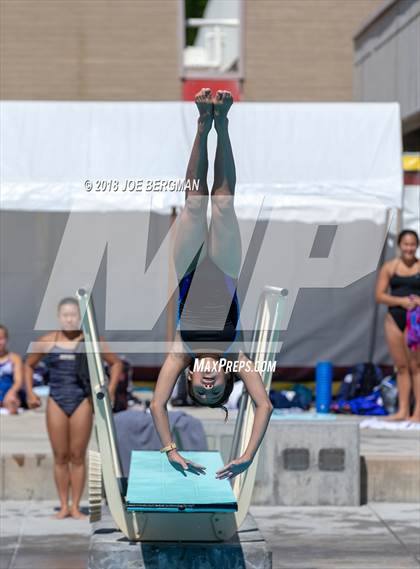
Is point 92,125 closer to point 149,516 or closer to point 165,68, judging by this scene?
point 165,68

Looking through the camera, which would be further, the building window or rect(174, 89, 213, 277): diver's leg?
the building window

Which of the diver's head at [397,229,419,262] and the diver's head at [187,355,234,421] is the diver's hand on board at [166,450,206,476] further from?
the diver's head at [397,229,419,262]

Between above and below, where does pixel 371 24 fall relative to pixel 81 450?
above

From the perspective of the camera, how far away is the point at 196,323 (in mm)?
4945

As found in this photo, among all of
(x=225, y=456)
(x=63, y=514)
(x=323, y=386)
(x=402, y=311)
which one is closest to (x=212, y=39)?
(x=323, y=386)

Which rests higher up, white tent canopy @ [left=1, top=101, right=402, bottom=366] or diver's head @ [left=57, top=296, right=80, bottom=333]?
white tent canopy @ [left=1, top=101, right=402, bottom=366]

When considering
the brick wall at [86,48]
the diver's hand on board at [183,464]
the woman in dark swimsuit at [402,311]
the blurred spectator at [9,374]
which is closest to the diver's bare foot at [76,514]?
the blurred spectator at [9,374]

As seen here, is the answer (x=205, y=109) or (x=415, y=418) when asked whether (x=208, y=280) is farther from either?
(x=415, y=418)

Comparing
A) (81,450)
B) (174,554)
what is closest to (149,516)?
(174,554)

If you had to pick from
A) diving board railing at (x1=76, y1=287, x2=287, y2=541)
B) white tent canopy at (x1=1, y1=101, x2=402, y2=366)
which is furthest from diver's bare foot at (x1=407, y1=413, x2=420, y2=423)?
diving board railing at (x1=76, y1=287, x2=287, y2=541)

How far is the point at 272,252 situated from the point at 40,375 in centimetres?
300

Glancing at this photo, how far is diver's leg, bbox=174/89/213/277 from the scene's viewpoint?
16.1 ft

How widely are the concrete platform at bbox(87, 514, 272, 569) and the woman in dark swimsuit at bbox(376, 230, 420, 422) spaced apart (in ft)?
18.0

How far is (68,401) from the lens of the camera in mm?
10008
